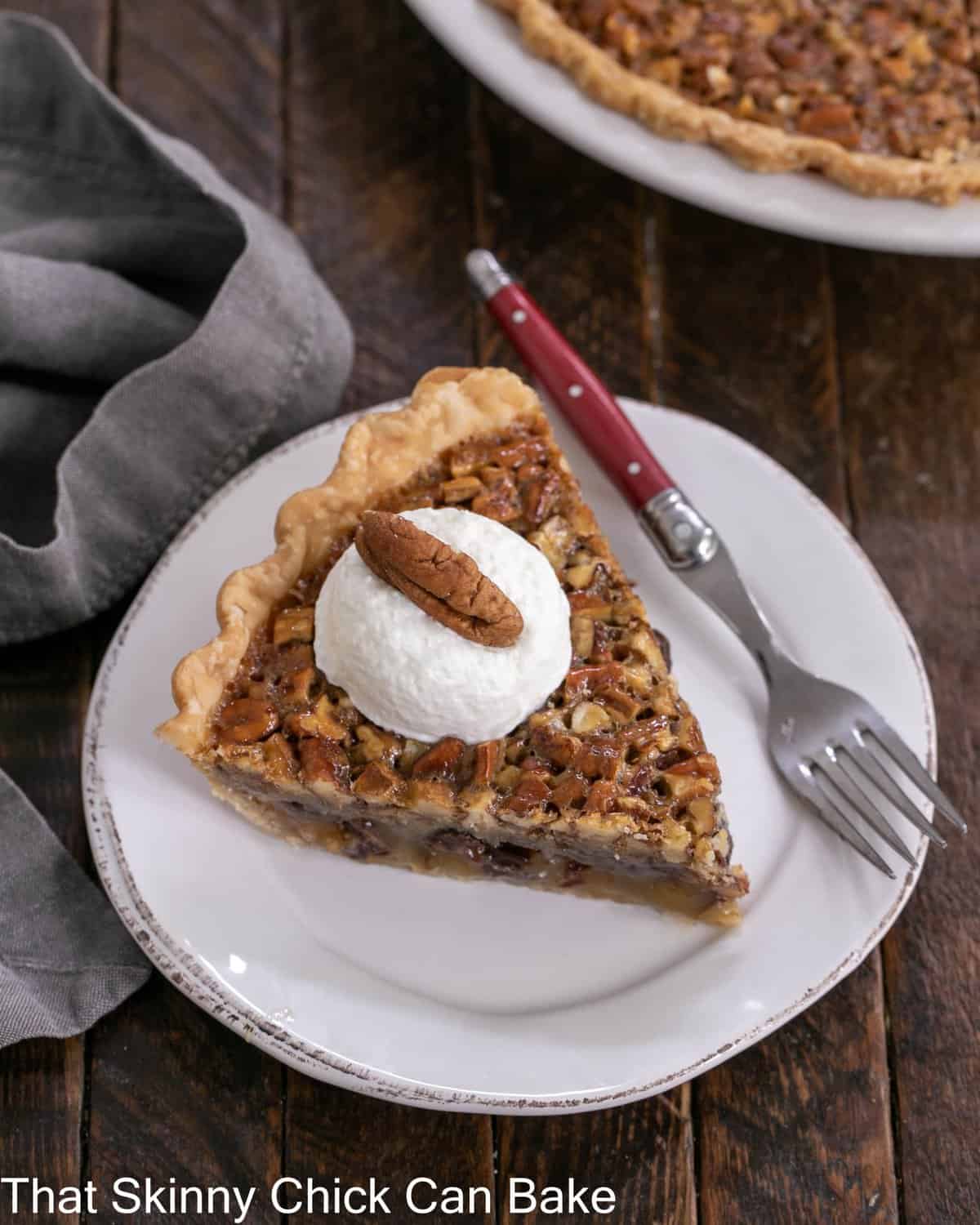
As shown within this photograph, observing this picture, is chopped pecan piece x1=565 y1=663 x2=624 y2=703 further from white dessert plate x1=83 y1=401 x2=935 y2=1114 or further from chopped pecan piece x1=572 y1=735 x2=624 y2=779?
white dessert plate x1=83 y1=401 x2=935 y2=1114

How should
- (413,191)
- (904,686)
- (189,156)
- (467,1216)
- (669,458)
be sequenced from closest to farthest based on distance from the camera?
(467,1216) → (904,686) → (669,458) → (189,156) → (413,191)

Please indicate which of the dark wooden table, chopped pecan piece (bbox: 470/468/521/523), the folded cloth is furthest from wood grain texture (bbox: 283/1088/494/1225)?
Answer: chopped pecan piece (bbox: 470/468/521/523)

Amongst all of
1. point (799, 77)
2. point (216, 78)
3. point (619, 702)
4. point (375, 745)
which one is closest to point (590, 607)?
point (619, 702)

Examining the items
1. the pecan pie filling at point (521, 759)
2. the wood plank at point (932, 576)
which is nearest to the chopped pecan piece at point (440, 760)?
the pecan pie filling at point (521, 759)

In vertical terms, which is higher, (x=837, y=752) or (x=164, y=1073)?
(x=837, y=752)

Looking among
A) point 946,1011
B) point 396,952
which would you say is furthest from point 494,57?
point 946,1011

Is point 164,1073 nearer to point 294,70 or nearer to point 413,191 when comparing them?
point 413,191

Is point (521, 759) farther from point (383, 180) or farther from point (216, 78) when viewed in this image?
point (216, 78)
